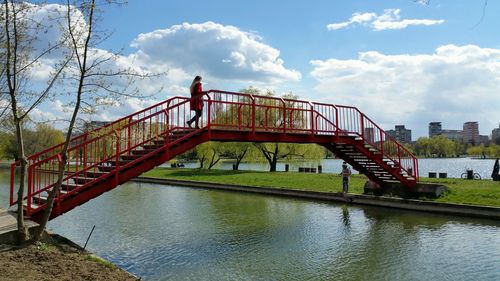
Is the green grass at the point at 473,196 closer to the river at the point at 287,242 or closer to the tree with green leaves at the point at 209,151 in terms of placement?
the river at the point at 287,242

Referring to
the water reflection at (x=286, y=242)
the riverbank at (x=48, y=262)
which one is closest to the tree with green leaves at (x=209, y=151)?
the water reflection at (x=286, y=242)

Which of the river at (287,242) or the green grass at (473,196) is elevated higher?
the green grass at (473,196)

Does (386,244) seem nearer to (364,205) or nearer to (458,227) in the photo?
(458,227)

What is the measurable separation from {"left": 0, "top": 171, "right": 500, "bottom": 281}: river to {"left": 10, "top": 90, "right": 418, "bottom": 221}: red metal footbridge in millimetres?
2062

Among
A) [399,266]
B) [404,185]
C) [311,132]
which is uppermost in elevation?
[311,132]

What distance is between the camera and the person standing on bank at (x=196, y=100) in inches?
529

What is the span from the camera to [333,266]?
1037 cm

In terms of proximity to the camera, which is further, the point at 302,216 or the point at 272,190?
the point at 272,190

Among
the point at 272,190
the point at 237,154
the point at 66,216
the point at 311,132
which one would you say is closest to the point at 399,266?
the point at 311,132

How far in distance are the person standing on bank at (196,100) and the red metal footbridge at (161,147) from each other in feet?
0.65

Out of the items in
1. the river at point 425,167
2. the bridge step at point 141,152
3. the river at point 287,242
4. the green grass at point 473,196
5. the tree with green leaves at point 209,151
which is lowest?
the river at point 287,242

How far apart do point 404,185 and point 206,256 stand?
12.8 m

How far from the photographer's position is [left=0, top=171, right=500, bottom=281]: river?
9.99 metres

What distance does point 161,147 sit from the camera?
41.2ft
